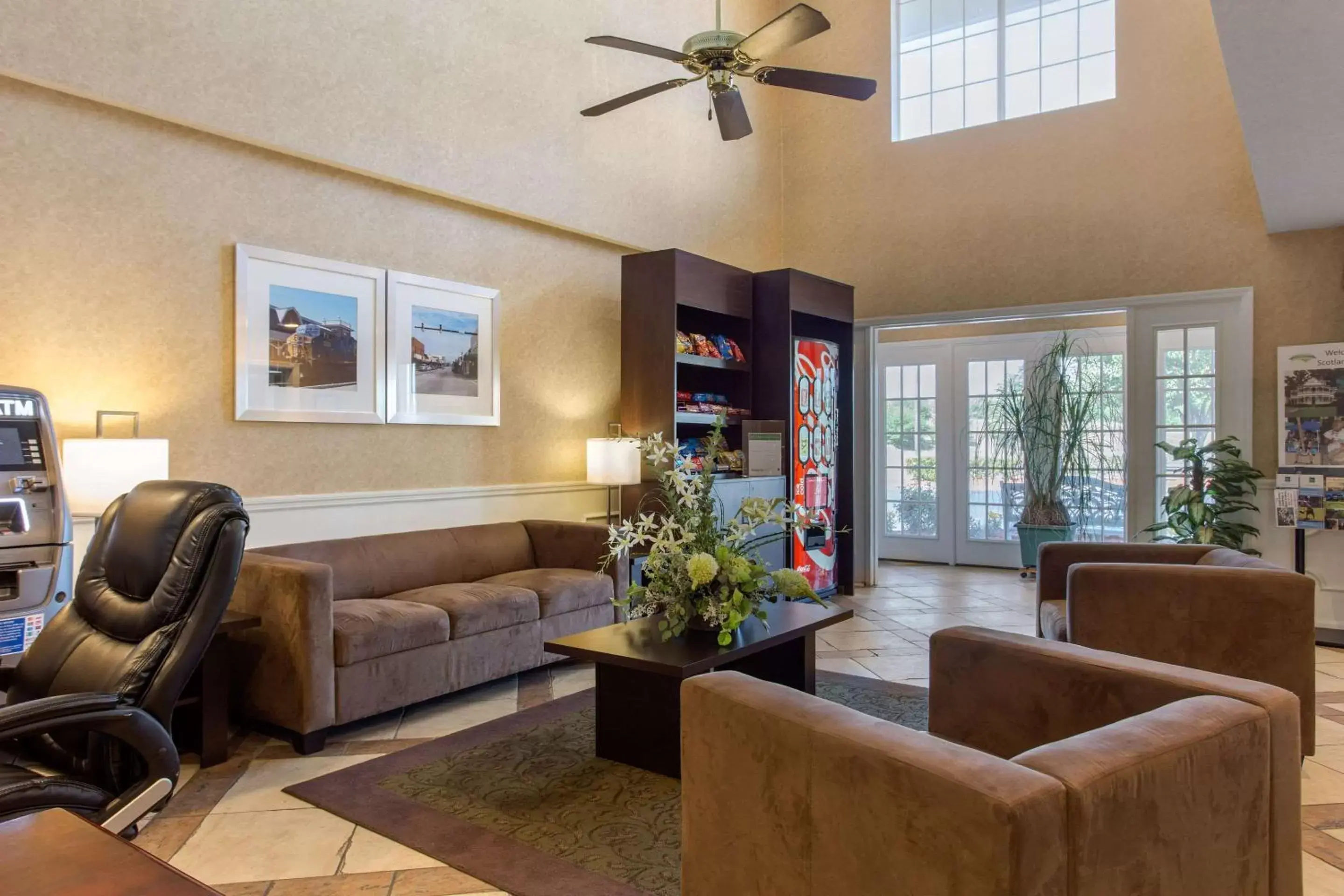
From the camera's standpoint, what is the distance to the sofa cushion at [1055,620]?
3625 mm

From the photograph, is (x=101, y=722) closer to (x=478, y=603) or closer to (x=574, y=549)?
(x=478, y=603)

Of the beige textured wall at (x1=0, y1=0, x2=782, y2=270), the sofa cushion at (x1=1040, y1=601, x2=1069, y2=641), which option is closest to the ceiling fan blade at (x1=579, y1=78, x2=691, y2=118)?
the beige textured wall at (x1=0, y1=0, x2=782, y2=270)

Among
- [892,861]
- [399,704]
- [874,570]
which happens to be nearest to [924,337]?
[874,570]

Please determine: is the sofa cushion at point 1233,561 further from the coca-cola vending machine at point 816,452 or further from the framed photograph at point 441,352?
the framed photograph at point 441,352

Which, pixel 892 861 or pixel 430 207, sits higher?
pixel 430 207

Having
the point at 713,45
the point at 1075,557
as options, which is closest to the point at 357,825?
the point at 713,45

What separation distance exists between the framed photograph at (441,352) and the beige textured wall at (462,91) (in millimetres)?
575

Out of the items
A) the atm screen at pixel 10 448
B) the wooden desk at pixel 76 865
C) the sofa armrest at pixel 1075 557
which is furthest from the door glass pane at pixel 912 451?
the wooden desk at pixel 76 865

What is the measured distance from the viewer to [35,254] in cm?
340

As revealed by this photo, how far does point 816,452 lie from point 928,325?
149 centimetres

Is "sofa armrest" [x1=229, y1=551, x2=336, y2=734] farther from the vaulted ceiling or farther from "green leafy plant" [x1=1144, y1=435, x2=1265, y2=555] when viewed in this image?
"green leafy plant" [x1=1144, y1=435, x2=1265, y2=555]

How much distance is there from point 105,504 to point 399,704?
1376 millimetres

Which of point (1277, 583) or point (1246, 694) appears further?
point (1277, 583)

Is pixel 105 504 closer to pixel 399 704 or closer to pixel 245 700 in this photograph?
pixel 245 700
